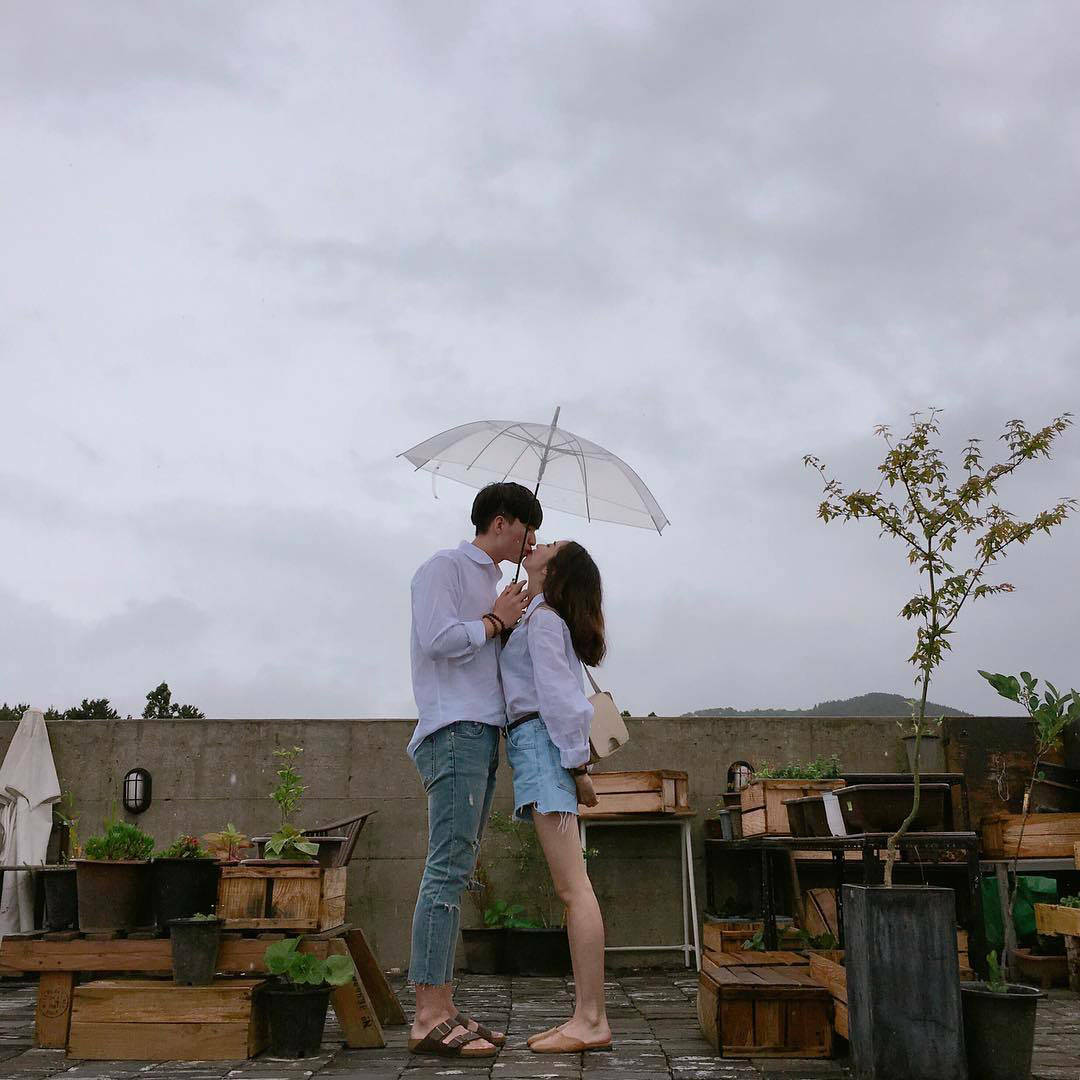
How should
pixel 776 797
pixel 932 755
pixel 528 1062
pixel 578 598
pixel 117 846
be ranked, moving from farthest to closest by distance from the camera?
pixel 932 755 → pixel 776 797 → pixel 117 846 → pixel 578 598 → pixel 528 1062

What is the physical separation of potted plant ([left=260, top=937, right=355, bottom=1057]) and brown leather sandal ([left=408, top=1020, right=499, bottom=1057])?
0.42m

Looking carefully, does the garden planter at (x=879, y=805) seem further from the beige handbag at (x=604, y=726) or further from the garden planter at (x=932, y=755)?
the garden planter at (x=932, y=755)

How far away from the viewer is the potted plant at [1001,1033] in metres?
2.93

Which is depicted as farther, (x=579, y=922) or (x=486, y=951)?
(x=486, y=951)

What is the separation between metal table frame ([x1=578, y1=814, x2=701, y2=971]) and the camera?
618 centimetres

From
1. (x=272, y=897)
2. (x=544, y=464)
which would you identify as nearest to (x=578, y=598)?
(x=544, y=464)

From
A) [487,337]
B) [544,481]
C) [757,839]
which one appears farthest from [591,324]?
[757,839]

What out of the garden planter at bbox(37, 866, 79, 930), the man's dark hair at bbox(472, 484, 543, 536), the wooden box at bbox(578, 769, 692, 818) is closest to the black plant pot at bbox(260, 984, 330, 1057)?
the man's dark hair at bbox(472, 484, 543, 536)

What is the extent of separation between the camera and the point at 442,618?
10.7 ft

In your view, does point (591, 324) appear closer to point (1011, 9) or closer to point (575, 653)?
point (1011, 9)

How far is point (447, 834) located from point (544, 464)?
1.74 metres

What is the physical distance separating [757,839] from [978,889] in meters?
1.22

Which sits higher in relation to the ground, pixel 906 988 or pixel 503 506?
pixel 503 506

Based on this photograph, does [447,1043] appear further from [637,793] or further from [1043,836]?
[1043,836]
